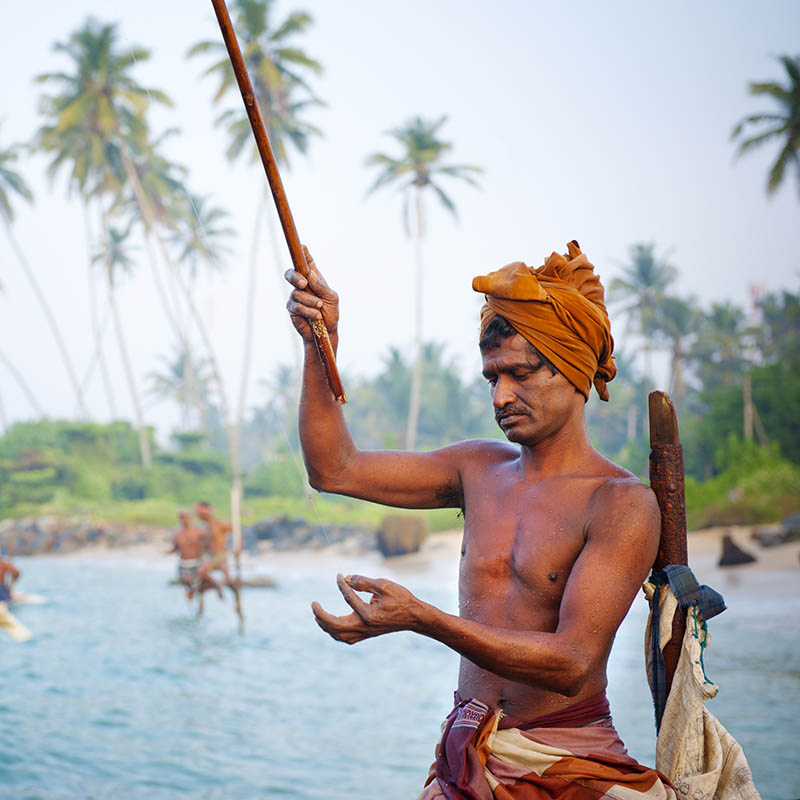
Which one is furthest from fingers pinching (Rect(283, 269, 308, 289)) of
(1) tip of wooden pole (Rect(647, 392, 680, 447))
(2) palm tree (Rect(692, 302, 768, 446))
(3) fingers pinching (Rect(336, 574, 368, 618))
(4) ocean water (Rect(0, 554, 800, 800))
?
(2) palm tree (Rect(692, 302, 768, 446))

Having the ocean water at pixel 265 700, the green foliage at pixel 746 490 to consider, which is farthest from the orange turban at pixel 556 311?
the green foliage at pixel 746 490

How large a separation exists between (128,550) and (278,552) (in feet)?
16.4

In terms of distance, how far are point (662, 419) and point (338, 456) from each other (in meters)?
0.71

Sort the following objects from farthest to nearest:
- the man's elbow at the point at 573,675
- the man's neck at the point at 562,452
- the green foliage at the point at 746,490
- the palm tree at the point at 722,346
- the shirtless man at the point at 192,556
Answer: the palm tree at the point at 722,346 → the green foliage at the point at 746,490 → the shirtless man at the point at 192,556 → the man's neck at the point at 562,452 → the man's elbow at the point at 573,675

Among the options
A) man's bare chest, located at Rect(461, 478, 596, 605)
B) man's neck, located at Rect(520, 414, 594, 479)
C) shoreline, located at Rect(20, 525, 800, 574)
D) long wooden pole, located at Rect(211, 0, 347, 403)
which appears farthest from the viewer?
shoreline, located at Rect(20, 525, 800, 574)

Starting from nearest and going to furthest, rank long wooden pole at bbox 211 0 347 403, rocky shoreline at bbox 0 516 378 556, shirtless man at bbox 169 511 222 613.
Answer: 1. long wooden pole at bbox 211 0 347 403
2. shirtless man at bbox 169 511 222 613
3. rocky shoreline at bbox 0 516 378 556

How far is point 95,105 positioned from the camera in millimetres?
30656

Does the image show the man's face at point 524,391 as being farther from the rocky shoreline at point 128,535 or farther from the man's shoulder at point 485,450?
the rocky shoreline at point 128,535

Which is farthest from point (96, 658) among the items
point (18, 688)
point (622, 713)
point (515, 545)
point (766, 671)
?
point (515, 545)

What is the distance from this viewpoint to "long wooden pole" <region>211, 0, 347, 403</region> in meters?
1.85

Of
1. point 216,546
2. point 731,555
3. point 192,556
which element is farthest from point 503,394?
point 731,555

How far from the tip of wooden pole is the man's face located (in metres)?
0.29

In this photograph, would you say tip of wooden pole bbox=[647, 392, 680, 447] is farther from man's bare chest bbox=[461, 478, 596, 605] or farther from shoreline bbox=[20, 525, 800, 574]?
shoreline bbox=[20, 525, 800, 574]

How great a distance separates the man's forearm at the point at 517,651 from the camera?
5.41 ft
